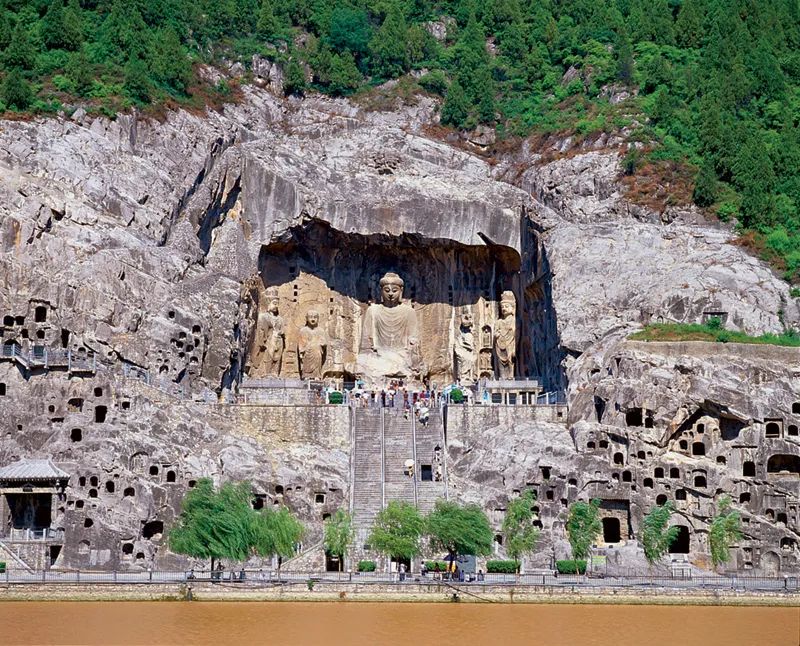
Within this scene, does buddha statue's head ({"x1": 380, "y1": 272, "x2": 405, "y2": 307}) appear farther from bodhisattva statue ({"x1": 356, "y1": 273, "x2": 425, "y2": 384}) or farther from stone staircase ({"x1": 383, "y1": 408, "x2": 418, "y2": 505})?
stone staircase ({"x1": 383, "y1": 408, "x2": 418, "y2": 505})

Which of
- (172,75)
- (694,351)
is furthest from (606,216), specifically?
(172,75)

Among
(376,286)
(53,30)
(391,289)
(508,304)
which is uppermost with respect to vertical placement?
(53,30)

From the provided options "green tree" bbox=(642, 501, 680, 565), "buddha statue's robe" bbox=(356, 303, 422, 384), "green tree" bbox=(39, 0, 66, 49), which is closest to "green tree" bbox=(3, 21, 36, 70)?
"green tree" bbox=(39, 0, 66, 49)

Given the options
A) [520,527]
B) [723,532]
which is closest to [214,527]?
[520,527]

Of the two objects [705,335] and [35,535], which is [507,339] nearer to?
[705,335]

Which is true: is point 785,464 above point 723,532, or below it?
above
